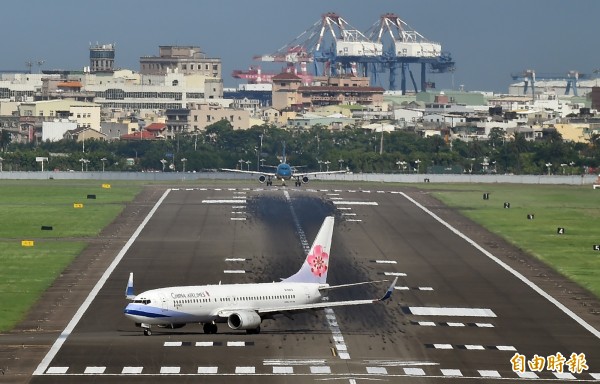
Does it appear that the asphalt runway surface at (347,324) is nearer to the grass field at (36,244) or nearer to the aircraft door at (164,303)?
the aircraft door at (164,303)

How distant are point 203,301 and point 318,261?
9986mm

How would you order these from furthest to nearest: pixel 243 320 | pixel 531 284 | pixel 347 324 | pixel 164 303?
pixel 531 284
pixel 347 324
pixel 243 320
pixel 164 303

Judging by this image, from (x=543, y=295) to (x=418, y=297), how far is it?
9.25 m

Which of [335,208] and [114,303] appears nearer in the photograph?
[114,303]

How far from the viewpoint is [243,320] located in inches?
3499

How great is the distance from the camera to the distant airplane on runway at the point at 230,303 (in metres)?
86.1

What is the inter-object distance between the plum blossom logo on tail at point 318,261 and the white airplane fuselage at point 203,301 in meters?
3.00

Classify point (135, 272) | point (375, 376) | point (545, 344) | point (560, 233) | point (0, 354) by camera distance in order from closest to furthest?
point (375, 376) < point (0, 354) < point (545, 344) < point (135, 272) < point (560, 233)

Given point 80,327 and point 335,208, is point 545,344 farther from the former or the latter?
point 335,208

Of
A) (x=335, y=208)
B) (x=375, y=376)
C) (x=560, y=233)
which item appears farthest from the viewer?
Answer: (x=335, y=208)

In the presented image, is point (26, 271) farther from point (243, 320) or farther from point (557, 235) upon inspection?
point (557, 235)

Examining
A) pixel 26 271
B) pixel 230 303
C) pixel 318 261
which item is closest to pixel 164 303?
pixel 230 303

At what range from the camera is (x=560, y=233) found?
166 metres

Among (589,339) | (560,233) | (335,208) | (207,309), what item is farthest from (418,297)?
(335,208)
